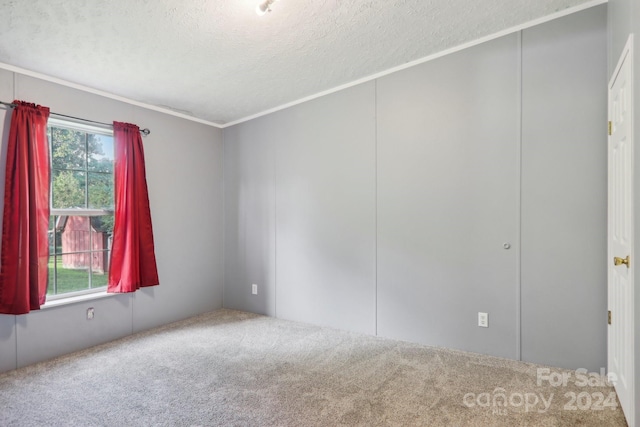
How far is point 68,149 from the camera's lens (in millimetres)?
3070

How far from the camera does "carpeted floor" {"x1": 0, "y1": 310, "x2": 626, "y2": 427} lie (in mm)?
1923

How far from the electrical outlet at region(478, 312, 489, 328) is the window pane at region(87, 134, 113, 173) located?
3637 millimetres

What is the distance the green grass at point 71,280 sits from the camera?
2.96 metres

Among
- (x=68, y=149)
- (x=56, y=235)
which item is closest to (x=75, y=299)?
(x=56, y=235)

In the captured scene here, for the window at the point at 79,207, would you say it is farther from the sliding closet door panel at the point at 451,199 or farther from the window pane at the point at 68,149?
the sliding closet door panel at the point at 451,199

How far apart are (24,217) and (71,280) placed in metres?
0.74

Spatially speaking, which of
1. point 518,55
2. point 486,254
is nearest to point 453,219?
point 486,254

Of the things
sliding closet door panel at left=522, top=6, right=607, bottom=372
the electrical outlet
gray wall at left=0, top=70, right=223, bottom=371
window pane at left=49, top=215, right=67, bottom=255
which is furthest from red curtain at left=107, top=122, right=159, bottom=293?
sliding closet door panel at left=522, top=6, right=607, bottom=372

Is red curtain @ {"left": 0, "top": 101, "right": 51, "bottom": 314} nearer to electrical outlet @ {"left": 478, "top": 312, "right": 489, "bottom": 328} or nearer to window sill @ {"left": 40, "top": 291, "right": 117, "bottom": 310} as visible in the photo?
window sill @ {"left": 40, "top": 291, "right": 117, "bottom": 310}

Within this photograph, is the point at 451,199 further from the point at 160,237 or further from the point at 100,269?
the point at 100,269

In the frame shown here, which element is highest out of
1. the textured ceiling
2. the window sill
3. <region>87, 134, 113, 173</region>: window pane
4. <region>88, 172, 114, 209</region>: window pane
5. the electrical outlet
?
the textured ceiling

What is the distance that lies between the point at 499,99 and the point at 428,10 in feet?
2.99

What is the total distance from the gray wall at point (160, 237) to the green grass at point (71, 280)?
19cm

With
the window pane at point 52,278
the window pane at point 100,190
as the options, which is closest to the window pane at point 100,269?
the window pane at point 52,278
